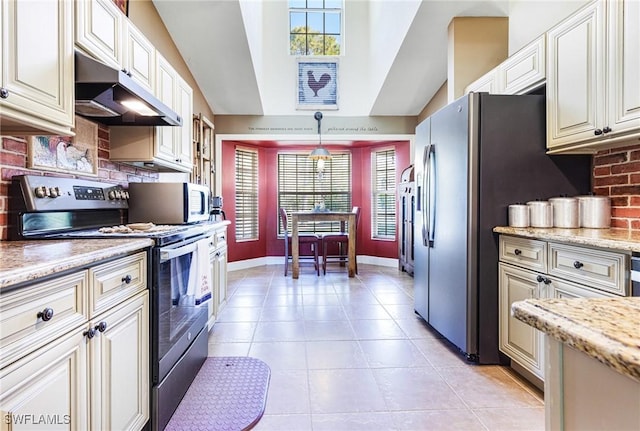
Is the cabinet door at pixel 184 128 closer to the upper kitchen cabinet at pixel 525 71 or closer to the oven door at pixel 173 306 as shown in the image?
the oven door at pixel 173 306

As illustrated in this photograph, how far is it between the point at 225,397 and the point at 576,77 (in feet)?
8.70

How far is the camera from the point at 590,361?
0.52 metres

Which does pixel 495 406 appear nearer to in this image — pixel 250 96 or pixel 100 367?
pixel 100 367

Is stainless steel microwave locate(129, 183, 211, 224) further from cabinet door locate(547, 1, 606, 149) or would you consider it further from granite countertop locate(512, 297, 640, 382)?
cabinet door locate(547, 1, 606, 149)

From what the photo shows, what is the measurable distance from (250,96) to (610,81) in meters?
3.93

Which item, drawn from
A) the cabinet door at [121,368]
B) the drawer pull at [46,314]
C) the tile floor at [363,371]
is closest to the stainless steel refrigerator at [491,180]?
the tile floor at [363,371]

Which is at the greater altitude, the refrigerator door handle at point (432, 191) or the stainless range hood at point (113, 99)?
the stainless range hood at point (113, 99)

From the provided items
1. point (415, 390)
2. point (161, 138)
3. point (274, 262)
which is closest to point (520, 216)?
point (415, 390)

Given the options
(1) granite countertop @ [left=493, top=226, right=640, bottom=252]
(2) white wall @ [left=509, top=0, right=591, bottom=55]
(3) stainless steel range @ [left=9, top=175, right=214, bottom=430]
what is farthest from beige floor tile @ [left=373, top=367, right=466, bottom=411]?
(2) white wall @ [left=509, top=0, right=591, bottom=55]

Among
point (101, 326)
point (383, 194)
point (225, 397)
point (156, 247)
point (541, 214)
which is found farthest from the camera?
point (383, 194)

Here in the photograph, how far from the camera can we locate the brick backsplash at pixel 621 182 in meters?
1.99

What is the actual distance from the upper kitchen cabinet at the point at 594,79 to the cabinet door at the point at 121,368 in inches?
94.3

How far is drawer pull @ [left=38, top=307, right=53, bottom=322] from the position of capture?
914 millimetres

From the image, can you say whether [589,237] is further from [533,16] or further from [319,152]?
[319,152]
